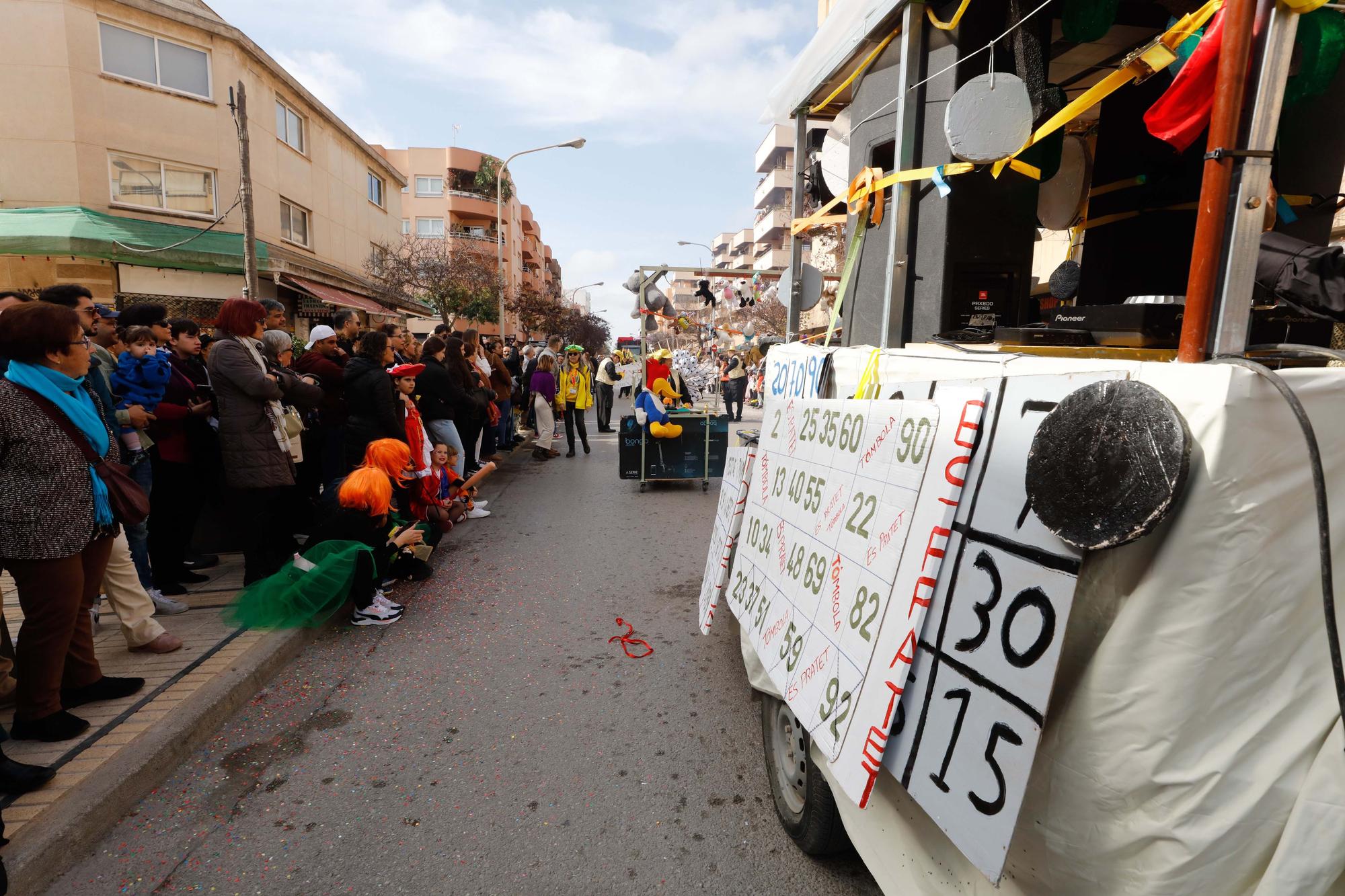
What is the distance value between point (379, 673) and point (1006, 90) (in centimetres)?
396

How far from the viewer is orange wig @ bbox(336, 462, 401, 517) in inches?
172

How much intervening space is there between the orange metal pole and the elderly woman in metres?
4.83

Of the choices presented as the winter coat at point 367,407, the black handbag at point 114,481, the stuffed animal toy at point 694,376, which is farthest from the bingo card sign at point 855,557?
the stuffed animal toy at point 694,376

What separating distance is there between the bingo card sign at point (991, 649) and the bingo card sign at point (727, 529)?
1602 mm

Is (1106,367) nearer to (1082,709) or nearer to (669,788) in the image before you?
(1082,709)

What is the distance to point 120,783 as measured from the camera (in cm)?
265

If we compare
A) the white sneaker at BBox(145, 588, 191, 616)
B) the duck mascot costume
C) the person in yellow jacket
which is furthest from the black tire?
the person in yellow jacket

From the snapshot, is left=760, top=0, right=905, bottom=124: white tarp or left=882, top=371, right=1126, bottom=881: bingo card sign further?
left=760, top=0, right=905, bottom=124: white tarp

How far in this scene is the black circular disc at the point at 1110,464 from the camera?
1.16m

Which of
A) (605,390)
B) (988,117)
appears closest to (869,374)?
(988,117)

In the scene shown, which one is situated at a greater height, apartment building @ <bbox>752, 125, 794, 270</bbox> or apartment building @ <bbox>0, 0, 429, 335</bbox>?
apartment building @ <bbox>752, 125, 794, 270</bbox>

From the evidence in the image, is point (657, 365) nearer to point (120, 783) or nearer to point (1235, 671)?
point (120, 783)

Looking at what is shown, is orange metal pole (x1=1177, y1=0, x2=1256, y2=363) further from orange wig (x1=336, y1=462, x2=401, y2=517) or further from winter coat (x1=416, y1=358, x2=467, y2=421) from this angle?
winter coat (x1=416, y1=358, x2=467, y2=421)

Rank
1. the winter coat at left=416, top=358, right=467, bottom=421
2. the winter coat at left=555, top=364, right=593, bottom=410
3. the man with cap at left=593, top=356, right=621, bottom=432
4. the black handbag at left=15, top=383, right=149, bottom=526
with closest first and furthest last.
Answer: the black handbag at left=15, top=383, right=149, bottom=526, the winter coat at left=416, top=358, right=467, bottom=421, the winter coat at left=555, top=364, right=593, bottom=410, the man with cap at left=593, top=356, right=621, bottom=432
